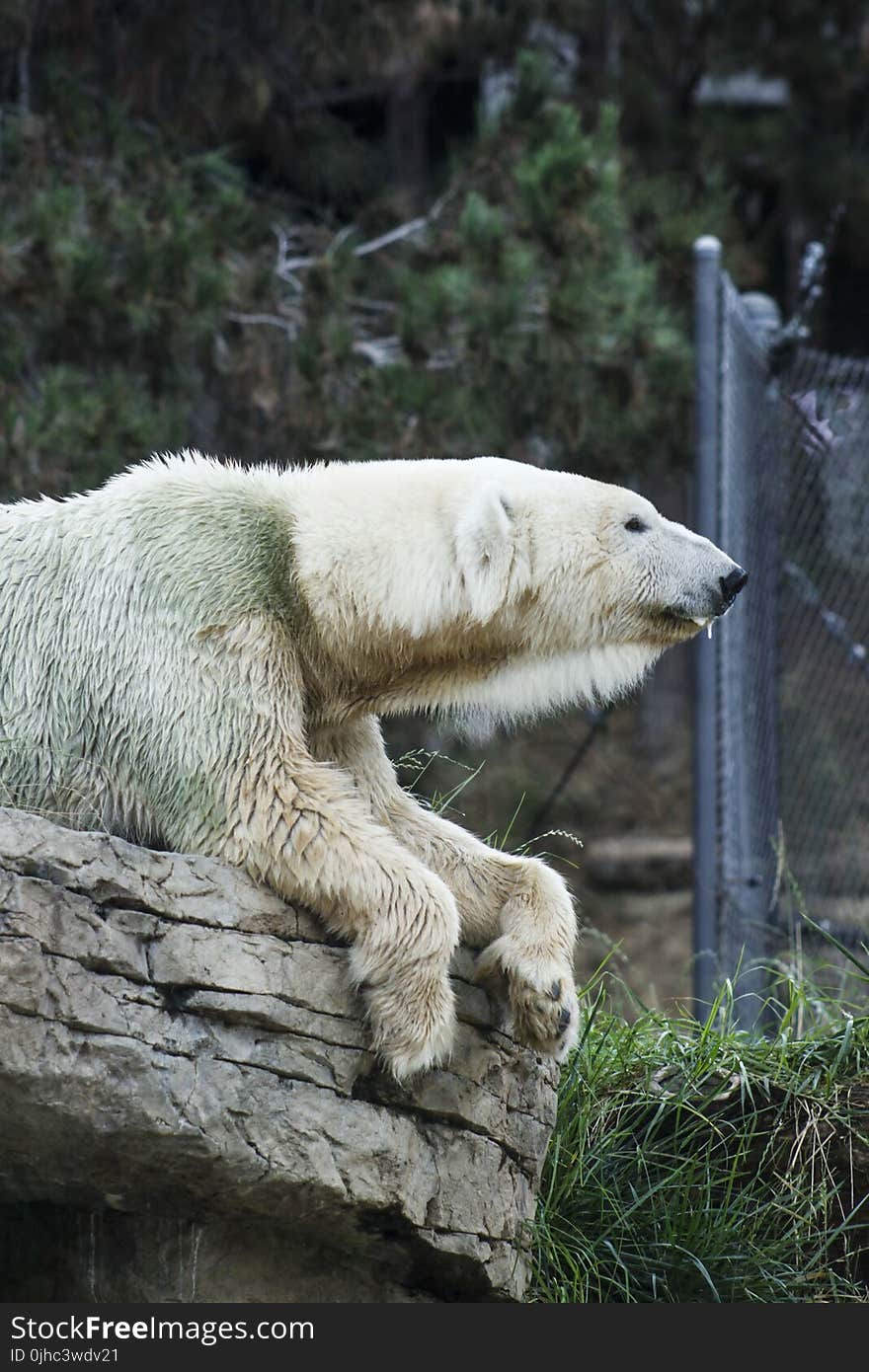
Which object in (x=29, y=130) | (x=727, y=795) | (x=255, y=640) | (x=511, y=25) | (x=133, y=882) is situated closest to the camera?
(x=133, y=882)

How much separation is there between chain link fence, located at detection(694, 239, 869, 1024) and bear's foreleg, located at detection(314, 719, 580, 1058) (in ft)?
4.10

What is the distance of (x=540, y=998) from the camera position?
11.1 ft

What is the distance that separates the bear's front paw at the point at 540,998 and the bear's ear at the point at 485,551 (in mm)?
676

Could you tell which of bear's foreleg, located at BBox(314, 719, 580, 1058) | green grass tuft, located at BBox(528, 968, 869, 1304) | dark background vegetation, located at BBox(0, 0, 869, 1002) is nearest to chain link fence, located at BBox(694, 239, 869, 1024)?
green grass tuft, located at BBox(528, 968, 869, 1304)

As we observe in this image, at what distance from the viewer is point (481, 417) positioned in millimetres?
7055

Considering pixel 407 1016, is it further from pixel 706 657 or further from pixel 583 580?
pixel 706 657

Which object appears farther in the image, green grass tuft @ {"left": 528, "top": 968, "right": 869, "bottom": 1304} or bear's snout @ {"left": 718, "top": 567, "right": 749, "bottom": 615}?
green grass tuft @ {"left": 528, "top": 968, "right": 869, "bottom": 1304}

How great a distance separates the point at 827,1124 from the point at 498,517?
60.2 inches

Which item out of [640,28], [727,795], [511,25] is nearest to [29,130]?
[511,25]

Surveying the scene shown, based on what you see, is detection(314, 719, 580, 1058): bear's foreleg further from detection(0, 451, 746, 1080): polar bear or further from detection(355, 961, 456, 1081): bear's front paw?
detection(355, 961, 456, 1081): bear's front paw

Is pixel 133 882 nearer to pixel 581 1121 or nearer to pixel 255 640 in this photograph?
pixel 255 640

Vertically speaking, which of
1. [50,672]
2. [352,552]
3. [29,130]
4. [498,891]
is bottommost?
[498,891]

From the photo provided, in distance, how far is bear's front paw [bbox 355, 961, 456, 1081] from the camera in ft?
10.6

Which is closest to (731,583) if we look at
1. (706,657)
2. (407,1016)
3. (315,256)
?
(407,1016)
